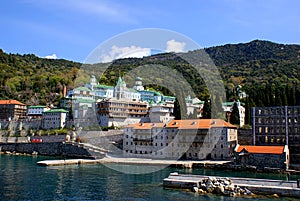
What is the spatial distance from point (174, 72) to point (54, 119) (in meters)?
42.9

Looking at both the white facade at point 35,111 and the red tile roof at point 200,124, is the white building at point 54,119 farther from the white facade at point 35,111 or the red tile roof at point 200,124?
the red tile roof at point 200,124

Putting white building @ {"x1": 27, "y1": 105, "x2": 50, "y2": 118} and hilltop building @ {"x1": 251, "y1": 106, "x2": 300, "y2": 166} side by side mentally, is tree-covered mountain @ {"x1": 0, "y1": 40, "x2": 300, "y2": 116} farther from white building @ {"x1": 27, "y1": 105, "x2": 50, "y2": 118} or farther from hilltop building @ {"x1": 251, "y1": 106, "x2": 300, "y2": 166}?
white building @ {"x1": 27, "y1": 105, "x2": 50, "y2": 118}

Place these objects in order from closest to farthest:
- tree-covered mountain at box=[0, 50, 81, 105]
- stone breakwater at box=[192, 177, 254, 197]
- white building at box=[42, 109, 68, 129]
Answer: stone breakwater at box=[192, 177, 254, 197]
white building at box=[42, 109, 68, 129]
tree-covered mountain at box=[0, 50, 81, 105]

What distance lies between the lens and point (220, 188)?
86.1 feet

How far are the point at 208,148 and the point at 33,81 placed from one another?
288ft

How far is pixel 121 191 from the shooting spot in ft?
86.3

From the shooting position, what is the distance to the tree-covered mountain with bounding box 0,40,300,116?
8217 cm

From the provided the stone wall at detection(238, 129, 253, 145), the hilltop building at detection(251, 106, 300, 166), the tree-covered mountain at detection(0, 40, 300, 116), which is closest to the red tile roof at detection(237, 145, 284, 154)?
the hilltop building at detection(251, 106, 300, 166)

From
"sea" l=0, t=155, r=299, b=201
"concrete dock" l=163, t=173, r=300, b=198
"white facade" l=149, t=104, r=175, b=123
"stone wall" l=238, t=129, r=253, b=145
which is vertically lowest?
"sea" l=0, t=155, r=299, b=201

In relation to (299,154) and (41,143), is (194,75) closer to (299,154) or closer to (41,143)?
(41,143)

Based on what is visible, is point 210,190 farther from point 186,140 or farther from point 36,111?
point 36,111

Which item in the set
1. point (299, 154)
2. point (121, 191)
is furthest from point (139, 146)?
point (121, 191)

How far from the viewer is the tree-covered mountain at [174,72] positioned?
3235 inches

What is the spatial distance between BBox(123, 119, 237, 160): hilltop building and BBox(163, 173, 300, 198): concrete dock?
2021cm
